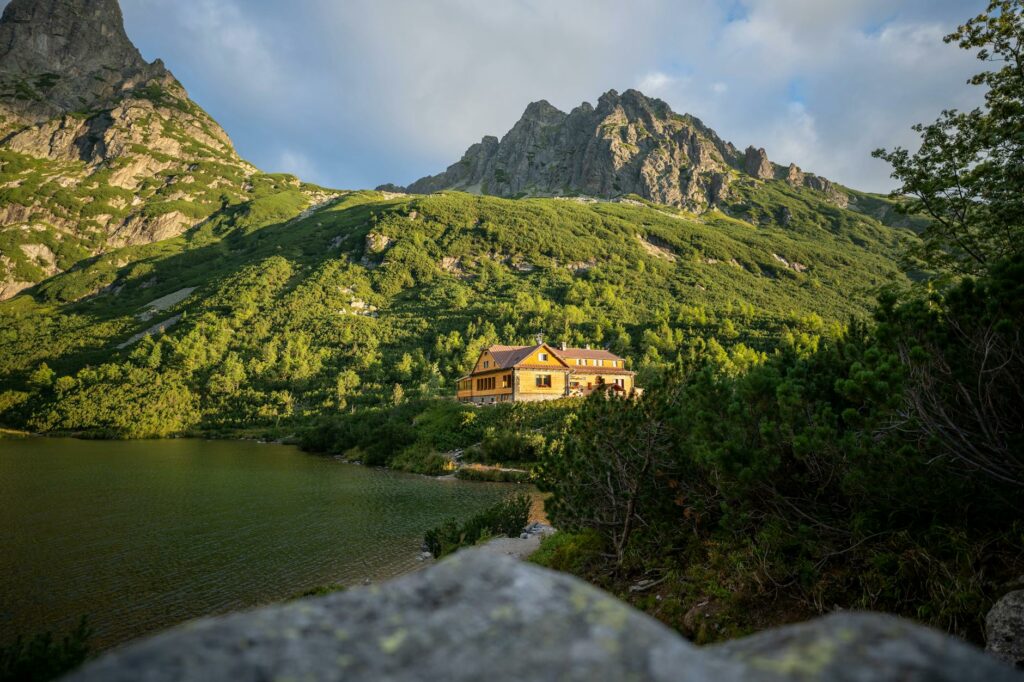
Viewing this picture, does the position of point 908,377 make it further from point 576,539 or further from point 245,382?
point 245,382

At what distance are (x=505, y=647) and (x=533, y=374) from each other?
49.6 m

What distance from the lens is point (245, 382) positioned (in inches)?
3088

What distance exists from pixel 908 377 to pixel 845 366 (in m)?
2.79

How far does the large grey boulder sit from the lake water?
1459 cm

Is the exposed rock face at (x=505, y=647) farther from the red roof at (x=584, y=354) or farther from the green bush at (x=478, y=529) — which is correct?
the red roof at (x=584, y=354)

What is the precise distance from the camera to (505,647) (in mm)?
1548

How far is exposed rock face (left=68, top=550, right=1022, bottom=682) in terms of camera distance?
4.48 ft

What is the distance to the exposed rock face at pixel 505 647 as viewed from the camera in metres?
1.37

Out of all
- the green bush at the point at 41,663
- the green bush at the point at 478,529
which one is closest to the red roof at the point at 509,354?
the green bush at the point at 478,529

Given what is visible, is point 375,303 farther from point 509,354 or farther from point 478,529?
point 478,529

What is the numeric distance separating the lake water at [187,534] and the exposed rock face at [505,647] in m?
14.6

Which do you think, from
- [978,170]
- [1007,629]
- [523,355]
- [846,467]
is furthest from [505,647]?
[523,355]

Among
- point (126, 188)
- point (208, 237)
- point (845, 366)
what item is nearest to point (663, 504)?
point (845, 366)

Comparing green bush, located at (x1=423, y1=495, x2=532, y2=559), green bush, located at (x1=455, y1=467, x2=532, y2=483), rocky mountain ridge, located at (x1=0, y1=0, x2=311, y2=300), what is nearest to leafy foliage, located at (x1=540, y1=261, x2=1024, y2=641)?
green bush, located at (x1=423, y1=495, x2=532, y2=559)
